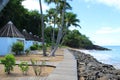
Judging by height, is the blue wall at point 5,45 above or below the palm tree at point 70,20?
below

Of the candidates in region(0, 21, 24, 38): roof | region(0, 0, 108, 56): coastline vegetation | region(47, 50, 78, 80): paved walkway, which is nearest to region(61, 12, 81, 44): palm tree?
region(0, 0, 108, 56): coastline vegetation

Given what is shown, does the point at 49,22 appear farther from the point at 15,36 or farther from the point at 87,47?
the point at 87,47

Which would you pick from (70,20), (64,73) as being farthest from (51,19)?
(64,73)

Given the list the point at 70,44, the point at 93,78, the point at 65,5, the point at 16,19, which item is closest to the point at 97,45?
the point at 70,44

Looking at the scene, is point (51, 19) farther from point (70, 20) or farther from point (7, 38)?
point (7, 38)

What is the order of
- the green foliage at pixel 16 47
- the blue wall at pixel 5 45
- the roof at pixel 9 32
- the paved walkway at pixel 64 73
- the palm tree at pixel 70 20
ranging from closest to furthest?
the paved walkway at pixel 64 73 → the blue wall at pixel 5 45 → the green foliage at pixel 16 47 → the roof at pixel 9 32 → the palm tree at pixel 70 20

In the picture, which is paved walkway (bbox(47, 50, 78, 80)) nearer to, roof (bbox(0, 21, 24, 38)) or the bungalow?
the bungalow

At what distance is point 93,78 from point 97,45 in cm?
13027

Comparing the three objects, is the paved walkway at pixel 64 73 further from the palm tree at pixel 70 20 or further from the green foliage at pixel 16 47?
the palm tree at pixel 70 20

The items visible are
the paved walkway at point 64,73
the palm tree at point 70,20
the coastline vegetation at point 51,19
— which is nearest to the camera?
the paved walkway at point 64,73

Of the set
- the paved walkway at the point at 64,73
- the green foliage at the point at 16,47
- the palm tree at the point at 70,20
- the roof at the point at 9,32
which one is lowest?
the paved walkway at the point at 64,73

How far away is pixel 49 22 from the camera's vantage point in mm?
52719

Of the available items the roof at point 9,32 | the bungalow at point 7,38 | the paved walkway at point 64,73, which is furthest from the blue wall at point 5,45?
the paved walkway at point 64,73

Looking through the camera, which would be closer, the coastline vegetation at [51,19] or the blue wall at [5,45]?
the blue wall at [5,45]
